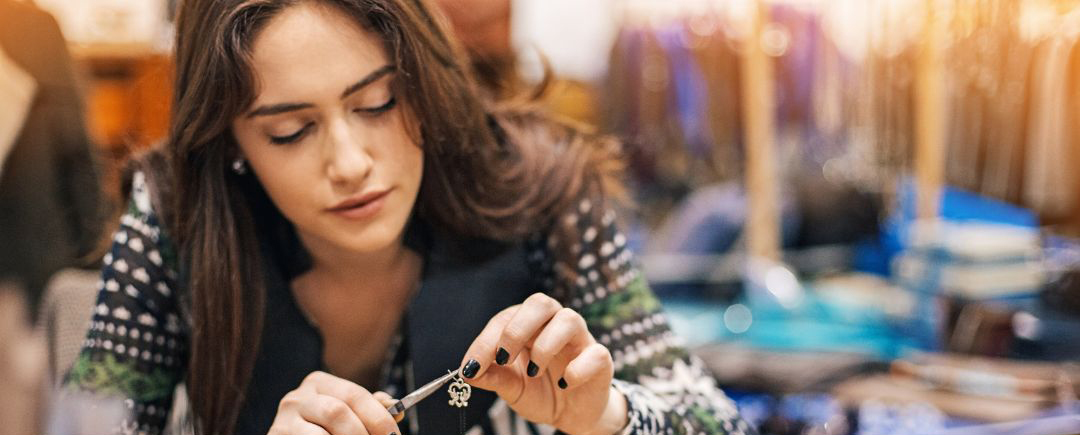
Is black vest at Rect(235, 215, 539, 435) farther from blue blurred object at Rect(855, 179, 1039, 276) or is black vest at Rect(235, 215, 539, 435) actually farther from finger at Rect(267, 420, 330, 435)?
blue blurred object at Rect(855, 179, 1039, 276)

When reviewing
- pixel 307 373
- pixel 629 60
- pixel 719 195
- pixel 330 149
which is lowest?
pixel 307 373

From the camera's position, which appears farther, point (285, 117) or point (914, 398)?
point (914, 398)

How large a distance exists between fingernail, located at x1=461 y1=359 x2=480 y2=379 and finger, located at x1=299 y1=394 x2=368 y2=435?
0.06m

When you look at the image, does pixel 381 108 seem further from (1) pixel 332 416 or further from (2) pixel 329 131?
(1) pixel 332 416

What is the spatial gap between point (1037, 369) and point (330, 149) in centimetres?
116

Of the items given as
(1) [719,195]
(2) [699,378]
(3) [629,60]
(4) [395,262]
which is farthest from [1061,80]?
(4) [395,262]

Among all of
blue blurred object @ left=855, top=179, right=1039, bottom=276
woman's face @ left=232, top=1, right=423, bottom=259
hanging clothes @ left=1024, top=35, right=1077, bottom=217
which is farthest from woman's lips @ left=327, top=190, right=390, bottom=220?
hanging clothes @ left=1024, top=35, right=1077, bottom=217

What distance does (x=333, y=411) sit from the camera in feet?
1.81

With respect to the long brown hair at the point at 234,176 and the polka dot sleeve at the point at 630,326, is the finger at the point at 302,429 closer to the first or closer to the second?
the long brown hair at the point at 234,176

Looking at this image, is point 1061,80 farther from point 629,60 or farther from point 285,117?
point 285,117

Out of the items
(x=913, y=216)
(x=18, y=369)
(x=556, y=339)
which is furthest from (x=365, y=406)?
(x=913, y=216)

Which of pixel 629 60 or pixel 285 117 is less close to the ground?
pixel 629 60

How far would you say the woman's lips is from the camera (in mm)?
629

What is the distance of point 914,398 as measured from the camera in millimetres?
1311
